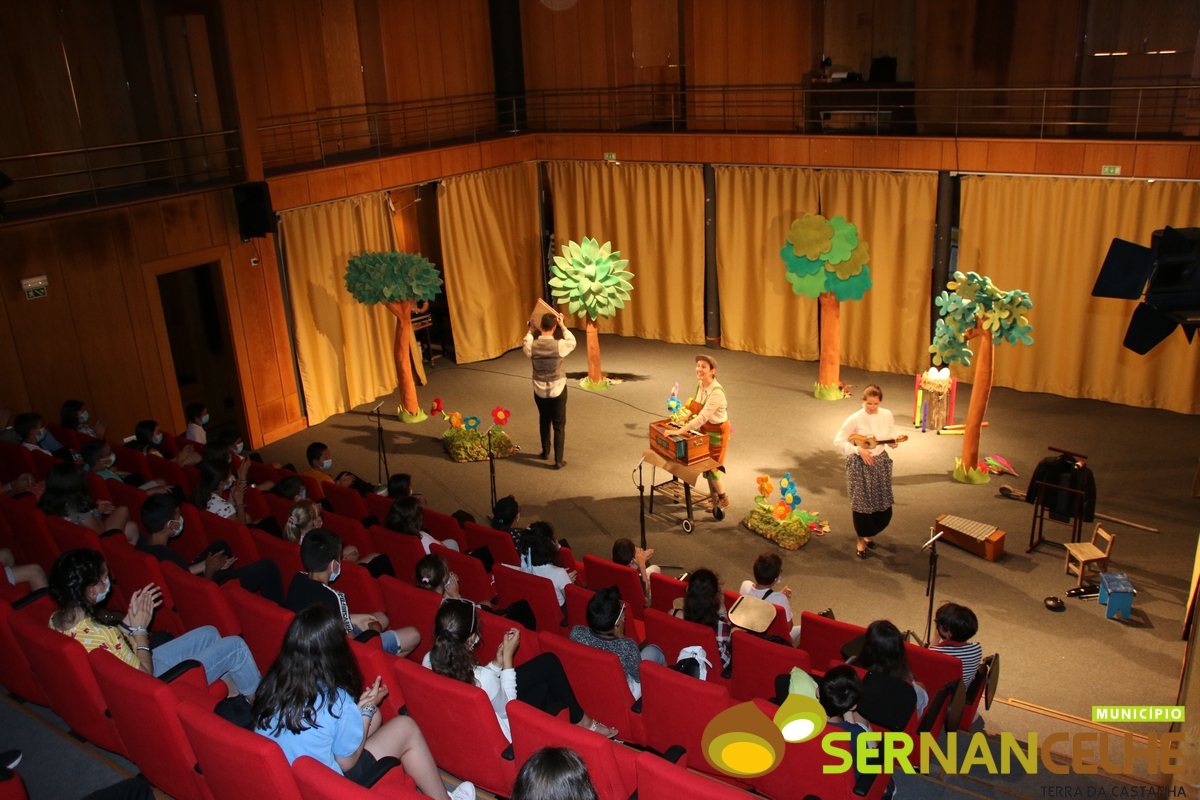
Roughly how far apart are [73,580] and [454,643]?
166 cm

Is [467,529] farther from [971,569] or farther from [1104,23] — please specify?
[1104,23]

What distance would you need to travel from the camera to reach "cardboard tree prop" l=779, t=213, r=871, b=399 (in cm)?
1018

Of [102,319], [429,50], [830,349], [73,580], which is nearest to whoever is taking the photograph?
[73,580]

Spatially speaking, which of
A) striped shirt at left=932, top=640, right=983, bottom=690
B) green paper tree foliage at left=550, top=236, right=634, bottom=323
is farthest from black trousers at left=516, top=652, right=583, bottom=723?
green paper tree foliage at left=550, top=236, right=634, bottom=323

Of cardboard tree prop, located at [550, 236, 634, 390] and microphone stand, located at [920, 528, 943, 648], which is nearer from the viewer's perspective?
microphone stand, located at [920, 528, 943, 648]

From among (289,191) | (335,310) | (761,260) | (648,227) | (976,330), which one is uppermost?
(289,191)

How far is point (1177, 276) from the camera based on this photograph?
5.14 m

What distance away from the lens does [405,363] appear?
35.3ft

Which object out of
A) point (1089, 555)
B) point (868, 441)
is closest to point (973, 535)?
point (1089, 555)

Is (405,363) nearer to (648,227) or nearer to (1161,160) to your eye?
(648,227)

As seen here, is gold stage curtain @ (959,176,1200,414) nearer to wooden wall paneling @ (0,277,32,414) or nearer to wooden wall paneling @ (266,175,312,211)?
wooden wall paneling @ (266,175,312,211)

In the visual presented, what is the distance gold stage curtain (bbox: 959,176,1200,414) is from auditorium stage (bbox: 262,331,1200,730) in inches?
10.2

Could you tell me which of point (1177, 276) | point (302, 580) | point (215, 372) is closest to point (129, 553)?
point (302, 580)

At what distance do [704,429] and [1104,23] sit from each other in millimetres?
6894
